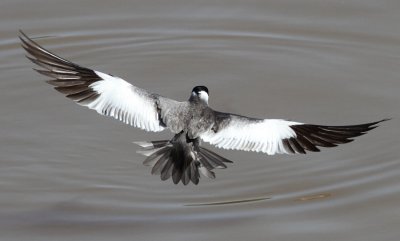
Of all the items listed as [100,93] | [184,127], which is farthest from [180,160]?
[100,93]

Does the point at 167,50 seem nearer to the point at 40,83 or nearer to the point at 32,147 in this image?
the point at 40,83

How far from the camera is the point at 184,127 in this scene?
24.3 ft

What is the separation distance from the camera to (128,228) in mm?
7105

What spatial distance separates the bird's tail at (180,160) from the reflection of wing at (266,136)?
0.46 ft

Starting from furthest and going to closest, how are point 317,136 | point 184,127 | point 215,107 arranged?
1. point 215,107
2. point 184,127
3. point 317,136

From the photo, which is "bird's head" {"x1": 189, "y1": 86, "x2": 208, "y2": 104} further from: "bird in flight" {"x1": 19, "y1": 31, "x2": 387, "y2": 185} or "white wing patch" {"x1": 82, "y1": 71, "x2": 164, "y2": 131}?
"white wing patch" {"x1": 82, "y1": 71, "x2": 164, "y2": 131}

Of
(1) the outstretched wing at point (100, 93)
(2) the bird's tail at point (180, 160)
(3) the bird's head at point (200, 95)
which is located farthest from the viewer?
(3) the bird's head at point (200, 95)

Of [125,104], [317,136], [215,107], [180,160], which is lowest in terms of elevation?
[180,160]

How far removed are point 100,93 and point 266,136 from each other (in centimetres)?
136

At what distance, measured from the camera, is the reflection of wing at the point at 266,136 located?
718cm

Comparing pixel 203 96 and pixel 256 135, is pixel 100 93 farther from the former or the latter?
pixel 256 135

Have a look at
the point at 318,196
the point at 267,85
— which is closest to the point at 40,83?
the point at 267,85

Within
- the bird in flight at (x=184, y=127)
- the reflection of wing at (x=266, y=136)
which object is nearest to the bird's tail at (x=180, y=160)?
the bird in flight at (x=184, y=127)

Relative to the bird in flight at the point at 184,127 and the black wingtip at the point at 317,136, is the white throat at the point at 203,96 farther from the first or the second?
the black wingtip at the point at 317,136
